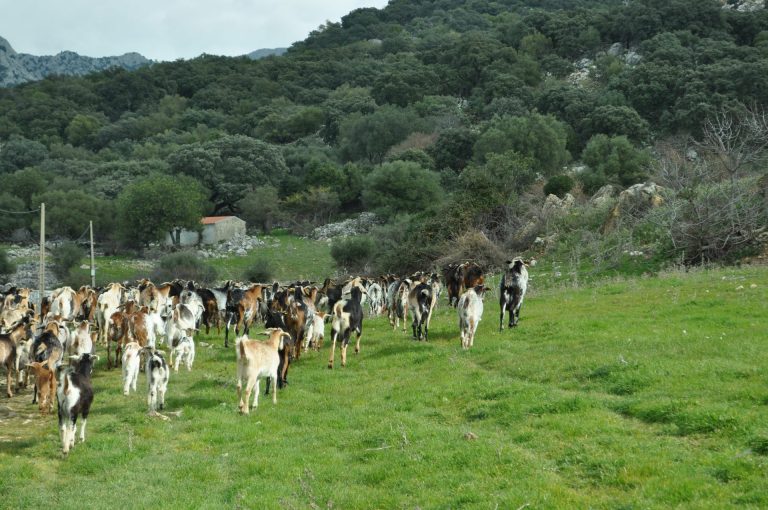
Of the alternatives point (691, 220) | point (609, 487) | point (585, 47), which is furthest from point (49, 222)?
point (585, 47)

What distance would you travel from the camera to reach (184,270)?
57.4m

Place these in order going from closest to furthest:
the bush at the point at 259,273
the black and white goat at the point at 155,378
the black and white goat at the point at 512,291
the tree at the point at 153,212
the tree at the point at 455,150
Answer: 1. the black and white goat at the point at 155,378
2. the black and white goat at the point at 512,291
3. the bush at the point at 259,273
4. the tree at the point at 153,212
5. the tree at the point at 455,150

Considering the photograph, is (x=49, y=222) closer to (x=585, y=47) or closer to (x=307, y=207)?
(x=307, y=207)

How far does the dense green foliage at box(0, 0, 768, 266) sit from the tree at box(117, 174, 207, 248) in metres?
0.28

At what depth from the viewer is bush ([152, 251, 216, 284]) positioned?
57062 mm

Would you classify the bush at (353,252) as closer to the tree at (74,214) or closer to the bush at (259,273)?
the bush at (259,273)

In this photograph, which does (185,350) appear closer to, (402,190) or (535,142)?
(402,190)

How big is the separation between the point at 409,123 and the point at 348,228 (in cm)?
3199

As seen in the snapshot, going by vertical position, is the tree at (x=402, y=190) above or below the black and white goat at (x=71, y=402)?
above

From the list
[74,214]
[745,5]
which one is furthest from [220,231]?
[745,5]

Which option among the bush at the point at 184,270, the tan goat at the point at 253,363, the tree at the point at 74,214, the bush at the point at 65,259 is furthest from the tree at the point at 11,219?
the tan goat at the point at 253,363

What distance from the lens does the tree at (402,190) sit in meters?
70.7

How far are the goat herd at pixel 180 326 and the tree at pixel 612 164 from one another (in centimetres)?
2880

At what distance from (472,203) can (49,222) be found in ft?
154
